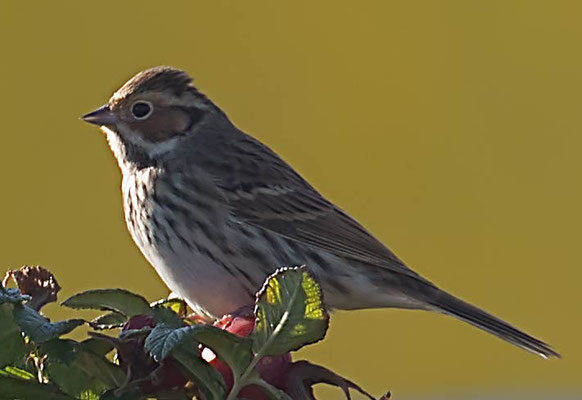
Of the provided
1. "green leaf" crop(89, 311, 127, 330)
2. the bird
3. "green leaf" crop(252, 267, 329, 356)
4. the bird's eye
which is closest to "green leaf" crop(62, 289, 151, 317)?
"green leaf" crop(89, 311, 127, 330)

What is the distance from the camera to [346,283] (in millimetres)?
2627

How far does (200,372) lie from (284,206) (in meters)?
2.10

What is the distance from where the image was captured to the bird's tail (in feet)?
8.21

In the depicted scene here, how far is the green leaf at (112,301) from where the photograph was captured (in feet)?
2.90

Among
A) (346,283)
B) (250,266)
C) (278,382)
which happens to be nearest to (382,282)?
(346,283)

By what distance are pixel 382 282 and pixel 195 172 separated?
20.6 inches

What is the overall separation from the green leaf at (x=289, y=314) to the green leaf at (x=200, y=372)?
0.04 meters

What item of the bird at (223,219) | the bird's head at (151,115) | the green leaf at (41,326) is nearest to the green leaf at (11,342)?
the green leaf at (41,326)

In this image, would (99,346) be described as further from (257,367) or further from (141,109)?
(141,109)

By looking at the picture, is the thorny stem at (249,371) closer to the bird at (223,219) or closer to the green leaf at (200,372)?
the green leaf at (200,372)

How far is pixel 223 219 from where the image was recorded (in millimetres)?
2691

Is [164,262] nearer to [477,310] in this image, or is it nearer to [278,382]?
[477,310]

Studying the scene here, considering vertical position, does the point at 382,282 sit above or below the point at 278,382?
below

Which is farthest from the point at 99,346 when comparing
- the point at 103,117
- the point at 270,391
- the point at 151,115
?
the point at 151,115
